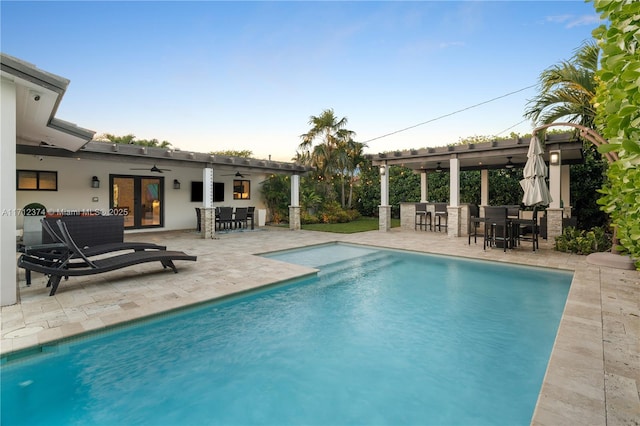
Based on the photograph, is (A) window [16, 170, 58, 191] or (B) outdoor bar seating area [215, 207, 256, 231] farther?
(B) outdoor bar seating area [215, 207, 256, 231]

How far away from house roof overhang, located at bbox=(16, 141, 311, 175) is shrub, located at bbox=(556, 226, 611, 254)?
436 inches

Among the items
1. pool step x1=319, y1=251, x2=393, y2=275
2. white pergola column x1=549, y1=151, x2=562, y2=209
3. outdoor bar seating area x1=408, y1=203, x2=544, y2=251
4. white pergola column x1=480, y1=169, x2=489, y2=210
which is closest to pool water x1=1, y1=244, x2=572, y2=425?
pool step x1=319, y1=251, x2=393, y2=275

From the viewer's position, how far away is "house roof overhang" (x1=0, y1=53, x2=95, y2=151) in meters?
4.17

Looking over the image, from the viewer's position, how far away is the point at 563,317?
3.98 m

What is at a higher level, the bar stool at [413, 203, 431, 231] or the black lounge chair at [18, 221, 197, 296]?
the bar stool at [413, 203, 431, 231]

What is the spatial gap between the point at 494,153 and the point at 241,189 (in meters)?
11.9

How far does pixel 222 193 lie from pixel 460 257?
11776mm

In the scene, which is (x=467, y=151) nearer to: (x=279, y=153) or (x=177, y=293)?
(x=177, y=293)

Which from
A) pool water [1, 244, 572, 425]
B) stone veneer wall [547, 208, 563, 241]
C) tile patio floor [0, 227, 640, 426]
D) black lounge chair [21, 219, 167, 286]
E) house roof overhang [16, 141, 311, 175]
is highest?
house roof overhang [16, 141, 311, 175]

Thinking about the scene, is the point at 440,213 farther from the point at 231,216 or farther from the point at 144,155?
the point at 144,155

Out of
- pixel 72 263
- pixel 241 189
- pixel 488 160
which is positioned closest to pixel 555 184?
pixel 488 160

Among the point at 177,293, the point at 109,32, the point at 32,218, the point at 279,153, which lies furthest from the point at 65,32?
the point at 279,153

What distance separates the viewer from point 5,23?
8.88 metres

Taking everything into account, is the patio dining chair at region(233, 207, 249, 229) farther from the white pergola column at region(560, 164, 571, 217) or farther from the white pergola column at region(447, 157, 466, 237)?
the white pergola column at region(560, 164, 571, 217)
